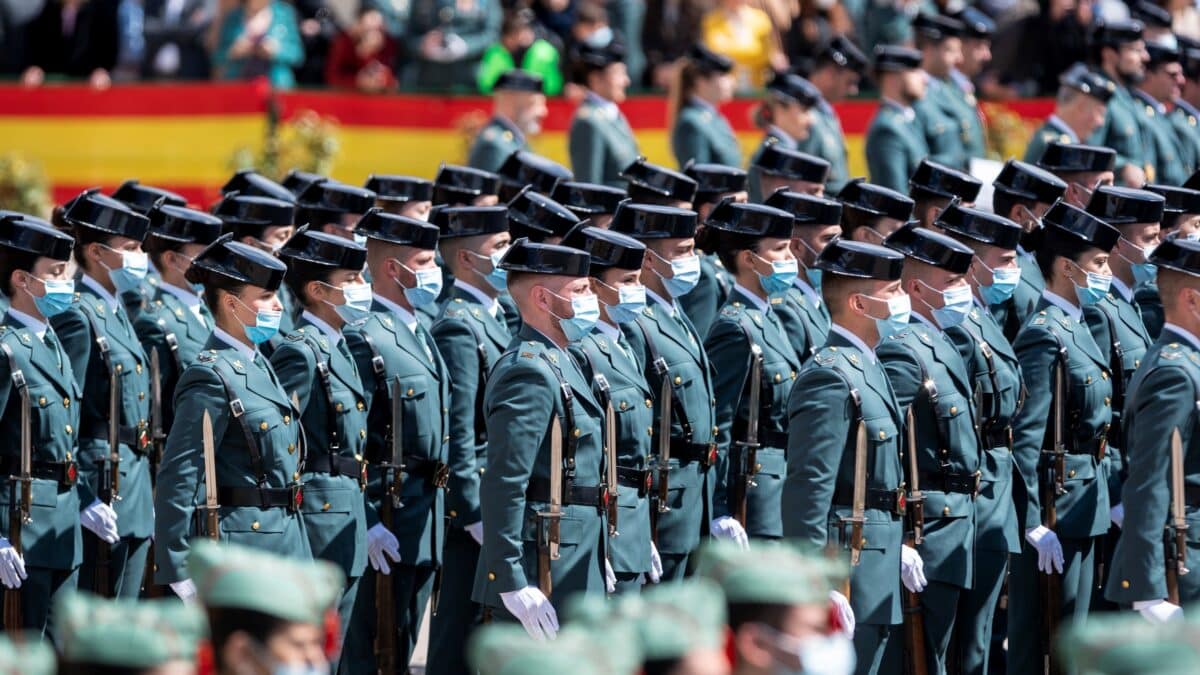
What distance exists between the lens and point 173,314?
29.2 feet

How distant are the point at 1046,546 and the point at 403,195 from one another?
130 inches

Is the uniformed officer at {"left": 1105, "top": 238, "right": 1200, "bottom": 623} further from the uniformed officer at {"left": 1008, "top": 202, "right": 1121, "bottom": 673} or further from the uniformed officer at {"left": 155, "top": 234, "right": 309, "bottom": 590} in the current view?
the uniformed officer at {"left": 155, "top": 234, "right": 309, "bottom": 590}

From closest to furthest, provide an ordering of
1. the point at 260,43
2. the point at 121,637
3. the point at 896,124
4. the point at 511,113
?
the point at 121,637
the point at 511,113
the point at 896,124
the point at 260,43

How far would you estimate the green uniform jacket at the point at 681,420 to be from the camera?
8.09 m

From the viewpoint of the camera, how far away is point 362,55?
51.1 feet

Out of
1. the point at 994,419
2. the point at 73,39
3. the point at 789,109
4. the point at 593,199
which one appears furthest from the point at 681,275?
the point at 73,39

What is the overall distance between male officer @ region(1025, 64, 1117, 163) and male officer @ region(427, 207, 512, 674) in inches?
184

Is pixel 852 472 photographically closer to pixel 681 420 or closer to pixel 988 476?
pixel 988 476

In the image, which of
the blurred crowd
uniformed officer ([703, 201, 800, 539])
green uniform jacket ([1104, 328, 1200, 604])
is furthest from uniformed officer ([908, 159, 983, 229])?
the blurred crowd

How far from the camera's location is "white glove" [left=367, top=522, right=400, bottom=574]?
26.4 feet

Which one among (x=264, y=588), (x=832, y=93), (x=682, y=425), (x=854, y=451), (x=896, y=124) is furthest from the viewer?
(x=832, y=93)

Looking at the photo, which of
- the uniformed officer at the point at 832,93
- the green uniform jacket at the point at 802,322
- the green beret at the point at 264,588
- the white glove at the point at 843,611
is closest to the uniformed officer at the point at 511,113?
the uniformed officer at the point at 832,93

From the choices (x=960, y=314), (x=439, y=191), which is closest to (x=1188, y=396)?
(x=960, y=314)

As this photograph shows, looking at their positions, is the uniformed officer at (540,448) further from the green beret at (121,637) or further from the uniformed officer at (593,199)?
the green beret at (121,637)
